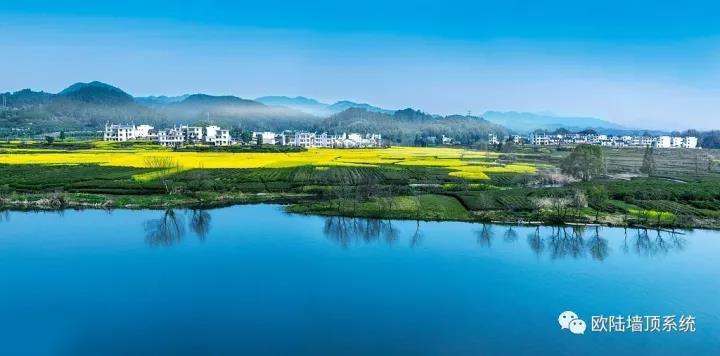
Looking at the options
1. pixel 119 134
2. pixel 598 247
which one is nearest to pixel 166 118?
pixel 119 134

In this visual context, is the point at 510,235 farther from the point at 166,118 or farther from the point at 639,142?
the point at 166,118

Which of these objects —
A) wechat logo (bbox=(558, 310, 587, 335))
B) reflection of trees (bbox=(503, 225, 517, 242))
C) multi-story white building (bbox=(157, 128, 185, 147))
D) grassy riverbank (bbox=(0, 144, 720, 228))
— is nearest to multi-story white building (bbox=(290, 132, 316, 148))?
multi-story white building (bbox=(157, 128, 185, 147))

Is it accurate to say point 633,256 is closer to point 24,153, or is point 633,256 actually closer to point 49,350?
point 49,350

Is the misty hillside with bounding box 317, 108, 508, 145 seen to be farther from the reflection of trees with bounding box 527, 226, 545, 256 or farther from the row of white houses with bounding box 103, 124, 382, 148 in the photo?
the reflection of trees with bounding box 527, 226, 545, 256

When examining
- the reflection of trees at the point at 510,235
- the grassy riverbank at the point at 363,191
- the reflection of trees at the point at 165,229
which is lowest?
the reflection of trees at the point at 165,229

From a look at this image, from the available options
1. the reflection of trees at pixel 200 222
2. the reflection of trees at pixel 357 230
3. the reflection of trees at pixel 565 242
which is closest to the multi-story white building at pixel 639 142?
the reflection of trees at pixel 565 242

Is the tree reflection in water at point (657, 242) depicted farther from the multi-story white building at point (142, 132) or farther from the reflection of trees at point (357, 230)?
the multi-story white building at point (142, 132)
